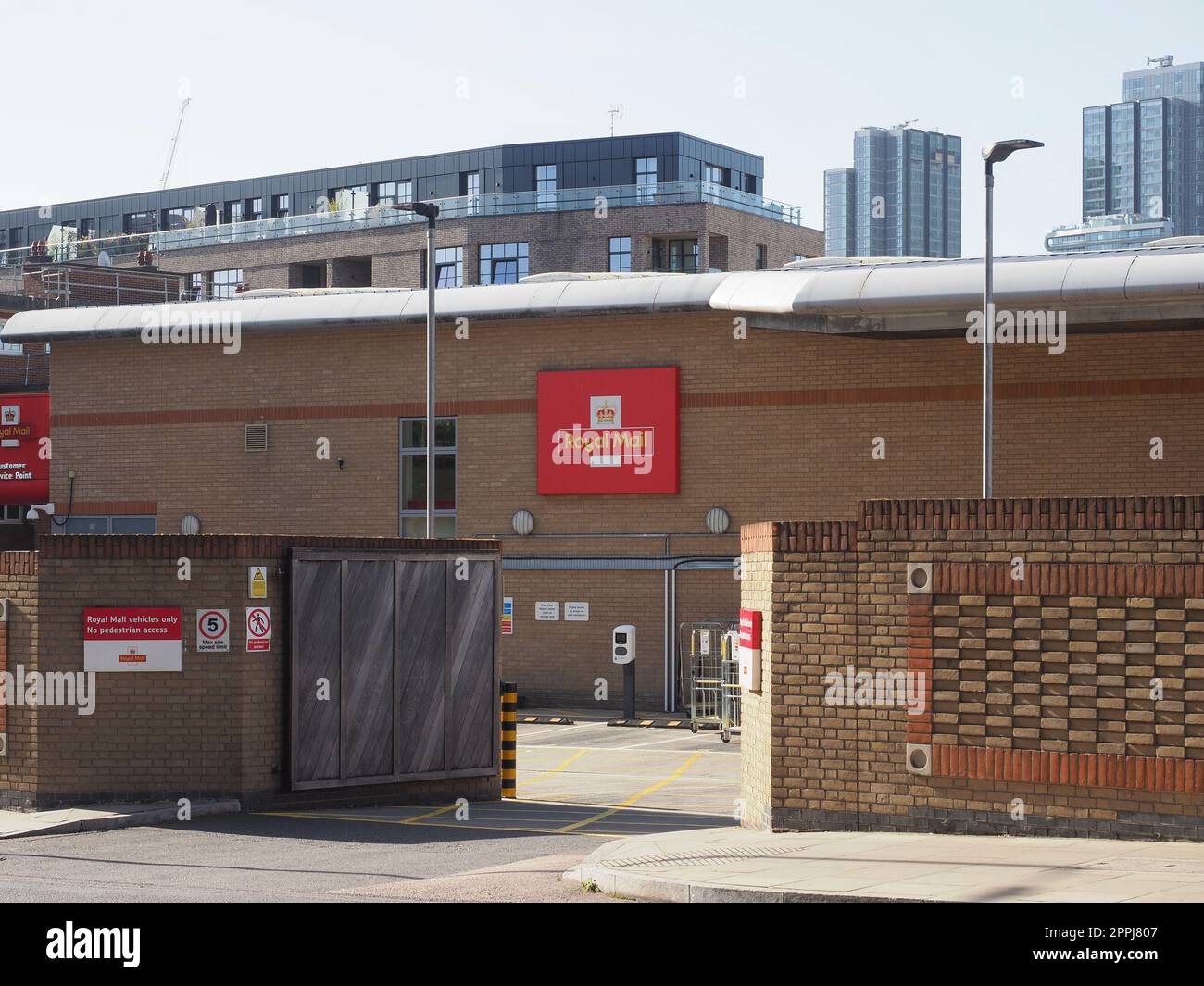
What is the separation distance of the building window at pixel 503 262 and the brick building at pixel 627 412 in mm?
38762

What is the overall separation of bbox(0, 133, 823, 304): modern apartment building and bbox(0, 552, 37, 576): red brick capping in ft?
169

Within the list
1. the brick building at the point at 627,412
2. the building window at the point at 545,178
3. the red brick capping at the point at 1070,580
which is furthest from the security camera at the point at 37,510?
the building window at the point at 545,178

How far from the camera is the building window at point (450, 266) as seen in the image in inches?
2955

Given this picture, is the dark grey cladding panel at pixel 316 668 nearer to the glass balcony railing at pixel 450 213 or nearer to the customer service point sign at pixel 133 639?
the customer service point sign at pixel 133 639

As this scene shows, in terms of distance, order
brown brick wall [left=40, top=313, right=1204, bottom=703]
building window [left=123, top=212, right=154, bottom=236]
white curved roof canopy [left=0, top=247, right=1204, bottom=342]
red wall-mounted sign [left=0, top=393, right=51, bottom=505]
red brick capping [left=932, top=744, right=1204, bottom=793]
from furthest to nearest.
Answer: building window [left=123, top=212, right=154, bottom=236] → red wall-mounted sign [left=0, top=393, right=51, bottom=505] → brown brick wall [left=40, top=313, right=1204, bottom=703] → white curved roof canopy [left=0, top=247, right=1204, bottom=342] → red brick capping [left=932, top=744, right=1204, bottom=793]

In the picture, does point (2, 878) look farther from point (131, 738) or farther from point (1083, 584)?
point (1083, 584)

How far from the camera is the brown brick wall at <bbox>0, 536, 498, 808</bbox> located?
16406 millimetres

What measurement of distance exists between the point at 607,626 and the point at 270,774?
48.0 feet

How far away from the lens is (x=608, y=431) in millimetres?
31109

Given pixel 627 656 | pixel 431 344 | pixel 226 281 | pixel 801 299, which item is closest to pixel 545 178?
pixel 226 281

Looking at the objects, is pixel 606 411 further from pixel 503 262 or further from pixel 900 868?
pixel 503 262

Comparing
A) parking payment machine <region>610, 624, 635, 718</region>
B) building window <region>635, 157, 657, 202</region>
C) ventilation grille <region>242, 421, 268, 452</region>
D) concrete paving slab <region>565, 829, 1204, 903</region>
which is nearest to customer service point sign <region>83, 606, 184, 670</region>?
concrete paving slab <region>565, 829, 1204, 903</region>

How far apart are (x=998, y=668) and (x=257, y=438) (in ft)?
75.9

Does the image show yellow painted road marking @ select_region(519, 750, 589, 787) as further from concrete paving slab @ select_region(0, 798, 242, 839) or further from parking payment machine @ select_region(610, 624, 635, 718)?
concrete paving slab @ select_region(0, 798, 242, 839)
